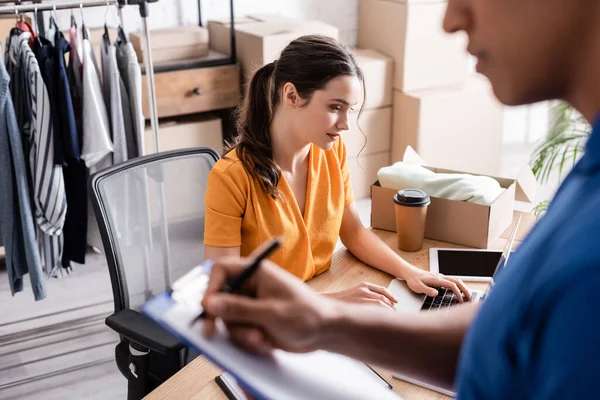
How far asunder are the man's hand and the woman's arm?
88 cm

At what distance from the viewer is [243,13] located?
3.86 metres

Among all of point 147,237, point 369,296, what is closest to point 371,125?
point 147,237

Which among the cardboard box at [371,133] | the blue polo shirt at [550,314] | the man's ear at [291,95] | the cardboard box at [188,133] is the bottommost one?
the cardboard box at [371,133]

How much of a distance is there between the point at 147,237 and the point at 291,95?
51 centimetres

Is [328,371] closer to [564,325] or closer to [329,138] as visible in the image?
[564,325]

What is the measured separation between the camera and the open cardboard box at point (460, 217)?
175 centimetres

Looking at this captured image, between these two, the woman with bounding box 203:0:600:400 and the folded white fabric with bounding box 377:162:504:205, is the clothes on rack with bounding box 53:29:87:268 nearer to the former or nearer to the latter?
the folded white fabric with bounding box 377:162:504:205

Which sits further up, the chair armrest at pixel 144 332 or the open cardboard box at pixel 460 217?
the open cardboard box at pixel 460 217

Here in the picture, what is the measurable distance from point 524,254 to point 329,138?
1.28 metres

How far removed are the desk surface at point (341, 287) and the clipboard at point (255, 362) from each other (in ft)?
1.02

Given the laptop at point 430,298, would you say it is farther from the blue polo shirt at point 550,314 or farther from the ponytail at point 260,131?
the blue polo shirt at point 550,314

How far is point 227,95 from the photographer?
3.35 meters

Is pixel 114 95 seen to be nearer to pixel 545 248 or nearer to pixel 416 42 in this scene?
pixel 416 42

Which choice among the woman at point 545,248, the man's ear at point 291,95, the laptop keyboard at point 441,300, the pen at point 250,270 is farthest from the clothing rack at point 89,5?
the woman at point 545,248
